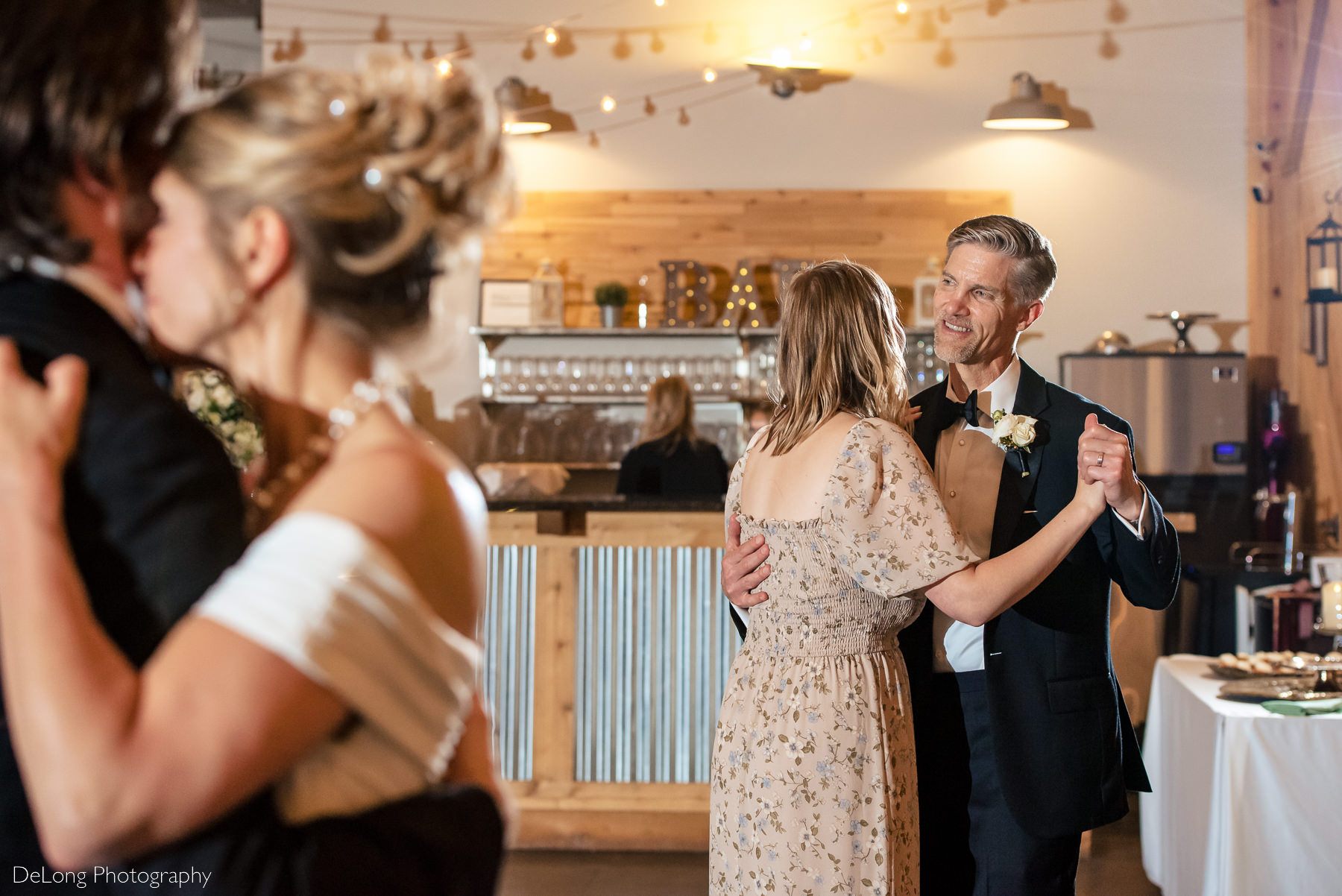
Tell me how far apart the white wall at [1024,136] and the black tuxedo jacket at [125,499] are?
6828 mm

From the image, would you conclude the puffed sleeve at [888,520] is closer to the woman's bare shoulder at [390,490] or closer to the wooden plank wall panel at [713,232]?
the woman's bare shoulder at [390,490]

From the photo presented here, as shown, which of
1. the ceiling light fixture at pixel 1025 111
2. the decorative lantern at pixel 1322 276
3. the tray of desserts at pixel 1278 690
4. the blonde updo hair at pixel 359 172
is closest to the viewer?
the blonde updo hair at pixel 359 172

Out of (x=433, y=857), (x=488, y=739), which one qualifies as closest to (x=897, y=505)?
(x=488, y=739)

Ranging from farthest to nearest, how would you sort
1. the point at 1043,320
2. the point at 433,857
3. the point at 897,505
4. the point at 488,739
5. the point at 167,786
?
the point at 1043,320 < the point at 897,505 < the point at 488,739 < the point at 433,857 < the point at 167,786

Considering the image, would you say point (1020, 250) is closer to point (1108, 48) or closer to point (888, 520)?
point (888, 520)

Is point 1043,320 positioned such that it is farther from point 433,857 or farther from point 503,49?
point 433,857

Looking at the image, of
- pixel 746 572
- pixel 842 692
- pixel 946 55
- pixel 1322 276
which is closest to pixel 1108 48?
pixel 946 55

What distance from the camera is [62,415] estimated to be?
735 mm

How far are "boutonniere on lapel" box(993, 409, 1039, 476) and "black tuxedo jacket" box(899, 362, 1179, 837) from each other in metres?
0.05

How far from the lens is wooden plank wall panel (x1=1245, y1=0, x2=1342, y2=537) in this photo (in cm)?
588

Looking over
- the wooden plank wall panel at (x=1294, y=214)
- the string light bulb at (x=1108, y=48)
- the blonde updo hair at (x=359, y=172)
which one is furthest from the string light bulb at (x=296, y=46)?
the blonde updo hair at (x=359, y=172)

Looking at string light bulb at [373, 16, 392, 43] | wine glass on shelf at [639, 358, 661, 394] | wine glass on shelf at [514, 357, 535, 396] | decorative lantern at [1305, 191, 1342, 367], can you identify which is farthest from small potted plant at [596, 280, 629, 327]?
decorative lantern at [1305, 191, 1342, 367]

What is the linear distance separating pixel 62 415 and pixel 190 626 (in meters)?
0.16

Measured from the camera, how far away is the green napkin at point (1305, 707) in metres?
2.90
